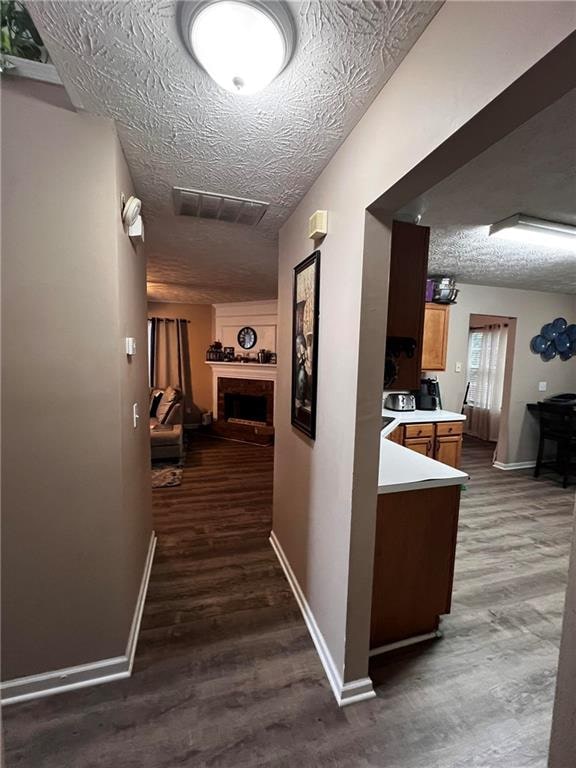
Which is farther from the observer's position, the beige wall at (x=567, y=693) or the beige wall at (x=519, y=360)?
the beige wall at (x=519, y=360)

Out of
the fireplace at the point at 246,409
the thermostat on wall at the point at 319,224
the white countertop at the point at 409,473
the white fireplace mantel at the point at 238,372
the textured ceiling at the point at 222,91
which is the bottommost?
the fireplace at the point at 246,409

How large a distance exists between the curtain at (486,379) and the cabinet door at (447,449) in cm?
263

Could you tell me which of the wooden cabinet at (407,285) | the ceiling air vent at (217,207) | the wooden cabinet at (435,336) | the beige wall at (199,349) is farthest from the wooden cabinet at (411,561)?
the beige wall at (199,349)

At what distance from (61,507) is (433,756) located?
175 cm

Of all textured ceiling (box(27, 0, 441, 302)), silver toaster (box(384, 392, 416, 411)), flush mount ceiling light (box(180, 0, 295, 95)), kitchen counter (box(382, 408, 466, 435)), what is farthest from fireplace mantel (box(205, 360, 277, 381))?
flush mount ceiling light (box(180, 0, 295, 95))

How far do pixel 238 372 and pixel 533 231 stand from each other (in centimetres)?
450

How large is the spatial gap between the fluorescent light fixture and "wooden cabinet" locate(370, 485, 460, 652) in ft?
5.88

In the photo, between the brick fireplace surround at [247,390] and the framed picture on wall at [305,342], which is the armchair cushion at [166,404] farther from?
the framed picture on wall at [305,342]

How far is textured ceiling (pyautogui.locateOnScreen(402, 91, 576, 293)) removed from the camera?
1388 mm

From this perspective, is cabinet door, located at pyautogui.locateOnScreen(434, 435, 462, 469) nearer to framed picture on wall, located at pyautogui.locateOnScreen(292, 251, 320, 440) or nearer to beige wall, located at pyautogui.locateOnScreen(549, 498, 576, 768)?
framed picture on wall, located at pyautogui.locateOnScreen(292, 251, 320, 440)

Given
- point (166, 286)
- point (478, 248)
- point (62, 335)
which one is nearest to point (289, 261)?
point (62, 335)

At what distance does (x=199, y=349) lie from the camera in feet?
21.0

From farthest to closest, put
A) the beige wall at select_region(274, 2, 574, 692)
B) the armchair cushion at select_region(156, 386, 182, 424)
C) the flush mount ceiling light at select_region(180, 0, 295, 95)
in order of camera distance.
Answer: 1. the armchair cushion at select_region(156, 386, 182, 424)
2. the flush mount ceiling light at select_region(180, 0, 295, 95)
3. the beige wall at select_region(274, 2, 574, 692)

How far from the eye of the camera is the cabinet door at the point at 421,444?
343 cm
